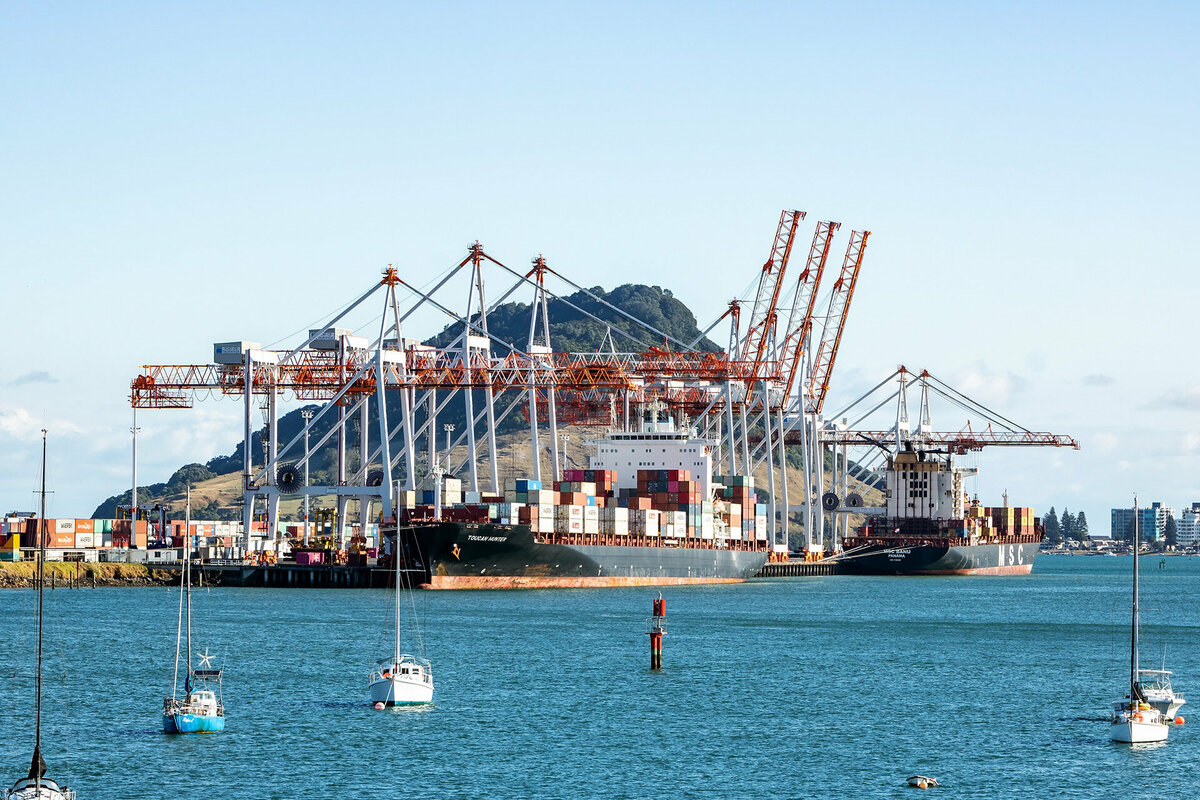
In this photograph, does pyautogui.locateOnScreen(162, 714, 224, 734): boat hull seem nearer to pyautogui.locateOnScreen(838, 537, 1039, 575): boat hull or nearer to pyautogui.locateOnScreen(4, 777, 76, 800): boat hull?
pyautogui.locateOnScreen(4, 777, 76, 800): boat hull

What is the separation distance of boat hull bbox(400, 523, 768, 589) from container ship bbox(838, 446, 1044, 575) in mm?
39915

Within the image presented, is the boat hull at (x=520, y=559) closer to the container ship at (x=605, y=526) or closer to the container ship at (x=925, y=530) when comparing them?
the container ship at (x=605, y=526)

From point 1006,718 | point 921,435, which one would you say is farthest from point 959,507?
point 1006,718

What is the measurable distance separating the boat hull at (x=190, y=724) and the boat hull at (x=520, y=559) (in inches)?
1770

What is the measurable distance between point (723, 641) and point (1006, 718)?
804 inches

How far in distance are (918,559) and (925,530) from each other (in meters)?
4.18

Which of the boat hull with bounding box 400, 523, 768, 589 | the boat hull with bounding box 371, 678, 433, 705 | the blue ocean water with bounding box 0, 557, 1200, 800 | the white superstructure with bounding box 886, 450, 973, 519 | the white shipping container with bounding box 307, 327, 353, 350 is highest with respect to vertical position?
the white shipping container with bounding box 307, 327, 353, 350

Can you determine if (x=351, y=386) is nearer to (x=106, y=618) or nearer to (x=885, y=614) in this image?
(x=106, y=618)

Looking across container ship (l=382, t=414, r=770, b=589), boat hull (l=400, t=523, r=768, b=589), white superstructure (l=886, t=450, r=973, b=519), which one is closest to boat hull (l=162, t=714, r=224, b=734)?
container ship (l=382, t=414, r=770, b=589)

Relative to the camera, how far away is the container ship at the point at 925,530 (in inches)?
5364

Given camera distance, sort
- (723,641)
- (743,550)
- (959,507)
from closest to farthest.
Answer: (723,641) < (743,550) < (959,507)

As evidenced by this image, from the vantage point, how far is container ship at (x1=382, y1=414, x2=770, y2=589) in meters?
87.5

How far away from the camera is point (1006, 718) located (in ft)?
145

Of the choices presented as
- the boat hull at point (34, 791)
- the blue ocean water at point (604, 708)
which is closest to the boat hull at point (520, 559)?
the blue ocean water at point (604, 708)
